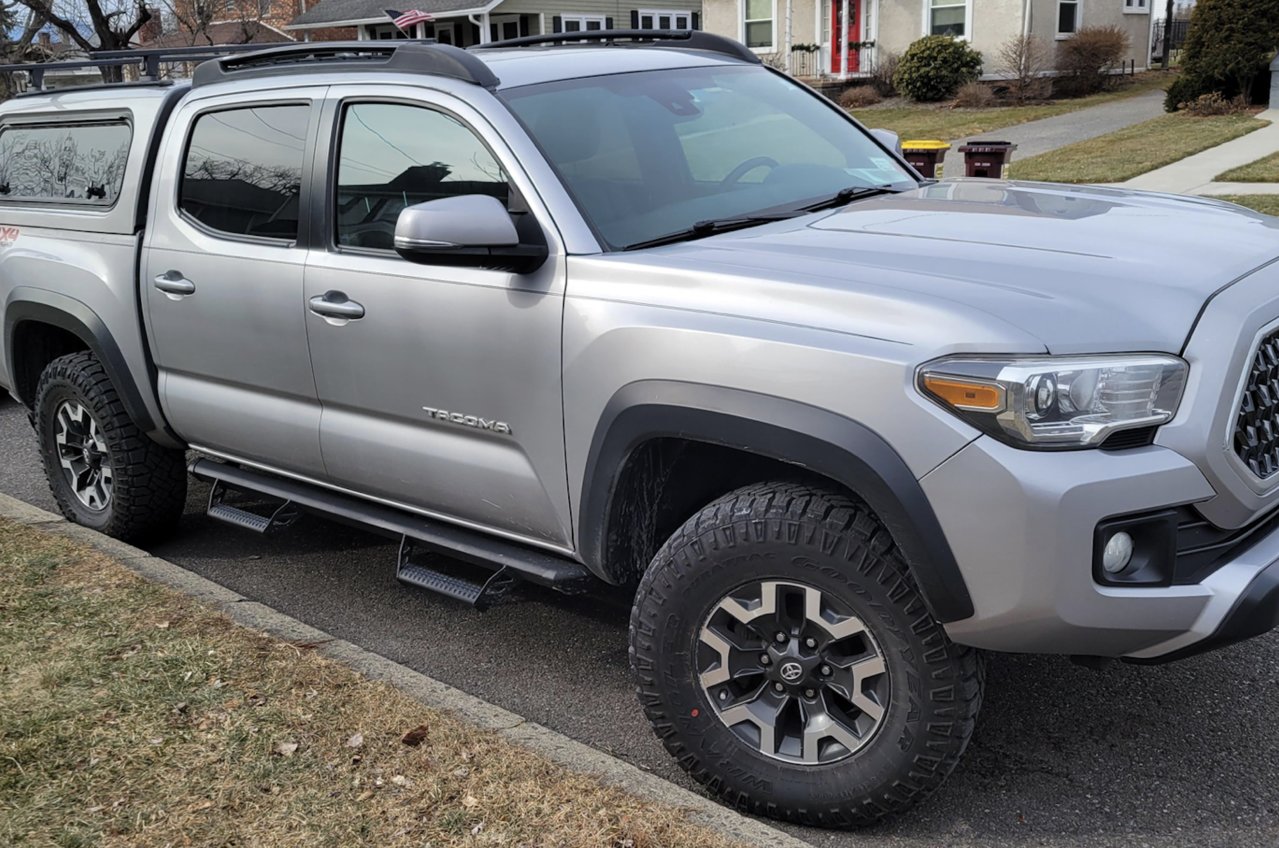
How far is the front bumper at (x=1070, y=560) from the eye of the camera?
8.88ft

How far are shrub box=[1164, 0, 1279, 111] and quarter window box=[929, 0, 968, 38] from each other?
683 cm

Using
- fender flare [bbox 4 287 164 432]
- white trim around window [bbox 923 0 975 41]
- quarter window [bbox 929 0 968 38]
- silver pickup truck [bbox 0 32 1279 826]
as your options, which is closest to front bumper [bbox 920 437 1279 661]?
silver pickup truck [bbox 0 32 1279 826]

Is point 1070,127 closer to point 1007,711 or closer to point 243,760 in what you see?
point 1007,711

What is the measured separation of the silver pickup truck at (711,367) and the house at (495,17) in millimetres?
32344

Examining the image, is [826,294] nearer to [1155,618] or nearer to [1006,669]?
[1155,618]

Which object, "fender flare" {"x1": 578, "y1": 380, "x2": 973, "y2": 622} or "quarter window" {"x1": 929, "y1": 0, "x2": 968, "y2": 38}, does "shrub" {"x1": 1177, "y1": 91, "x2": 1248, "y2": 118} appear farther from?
"fender flare" {"x1": 578, "y1": 380, "x2": 973, "y2": 622}

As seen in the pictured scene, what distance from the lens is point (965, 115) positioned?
2497 cm

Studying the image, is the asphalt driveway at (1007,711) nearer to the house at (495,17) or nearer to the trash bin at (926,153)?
the trash bin at (926,153)

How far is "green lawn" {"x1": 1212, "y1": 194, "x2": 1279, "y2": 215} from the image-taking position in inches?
424

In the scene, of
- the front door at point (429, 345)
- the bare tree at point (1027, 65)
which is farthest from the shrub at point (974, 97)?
the front door at point (429, 345)

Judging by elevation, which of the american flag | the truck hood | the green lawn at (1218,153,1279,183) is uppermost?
the american flag

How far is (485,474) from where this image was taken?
3.81m

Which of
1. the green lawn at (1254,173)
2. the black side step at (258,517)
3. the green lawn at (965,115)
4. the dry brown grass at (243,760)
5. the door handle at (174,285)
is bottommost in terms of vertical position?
the green lawn at (965,115)

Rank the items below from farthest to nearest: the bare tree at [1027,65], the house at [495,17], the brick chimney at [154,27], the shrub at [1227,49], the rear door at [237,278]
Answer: the house at [495,17]
the brick chimney at [154,27]
the bare tree at [1027,65]
the shrub at [1227,49]
the rear door at [237,278]
